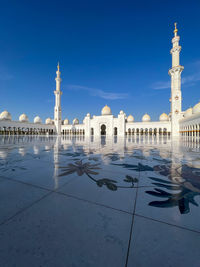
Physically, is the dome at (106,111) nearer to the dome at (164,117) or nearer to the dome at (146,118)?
the dome at (146,118)

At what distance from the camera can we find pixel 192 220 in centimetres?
110

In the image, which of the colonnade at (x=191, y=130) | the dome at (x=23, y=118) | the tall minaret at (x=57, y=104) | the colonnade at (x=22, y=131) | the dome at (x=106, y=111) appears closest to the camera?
the colonnade at (x=191, y=130)

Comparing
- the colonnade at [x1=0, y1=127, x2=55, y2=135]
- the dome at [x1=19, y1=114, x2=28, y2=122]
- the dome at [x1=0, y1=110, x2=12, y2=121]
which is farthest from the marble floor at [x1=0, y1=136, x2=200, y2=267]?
the dome at [x1=19, y1=114, x2=28, y2=122]

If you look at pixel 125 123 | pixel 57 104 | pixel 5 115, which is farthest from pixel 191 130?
pixel 5 115

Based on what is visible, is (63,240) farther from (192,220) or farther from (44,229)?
(192,220)

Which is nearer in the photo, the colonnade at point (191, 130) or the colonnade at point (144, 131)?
the colonnade at point (191, 130)

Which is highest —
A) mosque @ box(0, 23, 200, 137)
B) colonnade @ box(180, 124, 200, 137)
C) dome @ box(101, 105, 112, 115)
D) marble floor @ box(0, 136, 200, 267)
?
dome @ box(101, 105, 112, 115)

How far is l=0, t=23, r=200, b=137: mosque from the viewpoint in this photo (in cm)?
2481

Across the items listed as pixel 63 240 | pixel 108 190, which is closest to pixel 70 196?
pixel 108 190

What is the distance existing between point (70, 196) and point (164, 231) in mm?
1021

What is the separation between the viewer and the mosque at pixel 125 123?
24.8 m

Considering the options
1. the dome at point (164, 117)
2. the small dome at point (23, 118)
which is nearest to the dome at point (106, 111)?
the dome at point (164, 117)

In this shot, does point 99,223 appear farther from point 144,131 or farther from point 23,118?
point 23,118

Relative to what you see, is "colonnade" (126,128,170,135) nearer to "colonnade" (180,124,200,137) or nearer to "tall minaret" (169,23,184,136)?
"tall minaret" (169,23,184,136)
